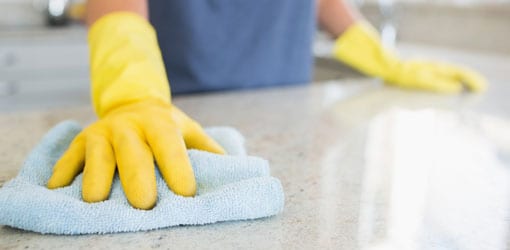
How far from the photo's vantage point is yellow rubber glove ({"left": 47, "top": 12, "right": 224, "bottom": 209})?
0.52 m

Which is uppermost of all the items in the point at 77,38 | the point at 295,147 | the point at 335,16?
the point at 335,16

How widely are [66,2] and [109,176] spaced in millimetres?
3067

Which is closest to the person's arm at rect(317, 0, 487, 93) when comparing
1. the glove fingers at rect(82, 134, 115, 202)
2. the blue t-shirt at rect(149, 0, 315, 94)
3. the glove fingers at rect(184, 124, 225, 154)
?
the blue t-shirt at rect(149, 0, 315, 94)

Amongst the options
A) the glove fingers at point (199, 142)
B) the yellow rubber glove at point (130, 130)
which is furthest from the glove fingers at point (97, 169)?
the glove fingers at point (199, 142)

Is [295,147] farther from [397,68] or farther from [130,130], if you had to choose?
[397,68]

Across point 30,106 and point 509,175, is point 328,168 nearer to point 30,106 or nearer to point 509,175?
point 509,175

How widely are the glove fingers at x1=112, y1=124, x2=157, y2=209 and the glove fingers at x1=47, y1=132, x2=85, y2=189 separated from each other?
0.13 ft

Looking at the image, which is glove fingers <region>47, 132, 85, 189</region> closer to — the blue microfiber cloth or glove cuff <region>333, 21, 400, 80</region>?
the blue microfiber cloth

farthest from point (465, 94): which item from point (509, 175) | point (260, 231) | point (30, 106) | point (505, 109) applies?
point (30, 106)

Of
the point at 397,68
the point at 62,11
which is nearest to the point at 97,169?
the point at 397,68

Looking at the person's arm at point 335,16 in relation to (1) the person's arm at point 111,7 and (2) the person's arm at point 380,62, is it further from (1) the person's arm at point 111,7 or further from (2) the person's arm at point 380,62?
(1) the person's arm at point 111,7

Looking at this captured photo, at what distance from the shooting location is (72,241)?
465 mm

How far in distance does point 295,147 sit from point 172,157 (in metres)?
0.28

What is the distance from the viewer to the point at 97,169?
1.72 ft
